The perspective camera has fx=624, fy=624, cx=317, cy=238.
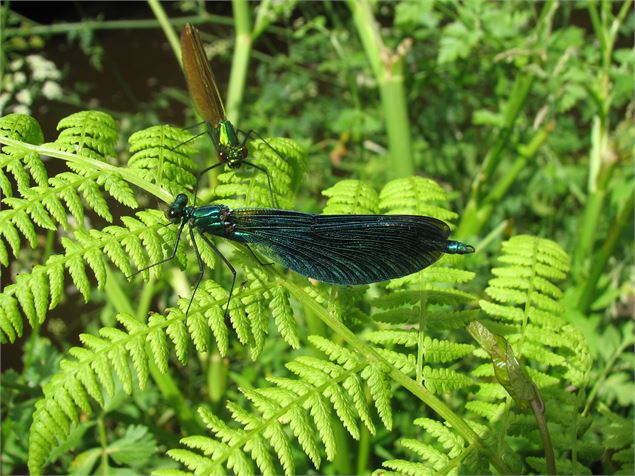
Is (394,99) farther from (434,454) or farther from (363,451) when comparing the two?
(434,454)

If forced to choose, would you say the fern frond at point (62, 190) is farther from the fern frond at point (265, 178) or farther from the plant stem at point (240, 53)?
→ the plant stem at point (240, 53)

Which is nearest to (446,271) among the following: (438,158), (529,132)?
(529,132)

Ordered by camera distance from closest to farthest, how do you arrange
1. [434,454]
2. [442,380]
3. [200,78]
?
1. [434,454]
2. [442,380]
3. [200,78]

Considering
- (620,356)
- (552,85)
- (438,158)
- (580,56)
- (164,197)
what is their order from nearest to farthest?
(164,197) < (620,356) < (552,85) < (580,56) < (438,158)

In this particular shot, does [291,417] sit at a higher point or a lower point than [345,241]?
lower

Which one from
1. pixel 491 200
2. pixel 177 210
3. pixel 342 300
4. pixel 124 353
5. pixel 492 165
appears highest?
pixel 492 165

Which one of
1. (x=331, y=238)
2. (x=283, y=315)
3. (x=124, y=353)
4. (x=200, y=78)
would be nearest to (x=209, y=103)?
(x=200, y=78)

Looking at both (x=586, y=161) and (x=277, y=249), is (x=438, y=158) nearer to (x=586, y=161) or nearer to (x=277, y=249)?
(x=586, y=161)

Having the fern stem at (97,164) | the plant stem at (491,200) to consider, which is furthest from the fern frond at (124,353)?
the plant stem at (491,200)
